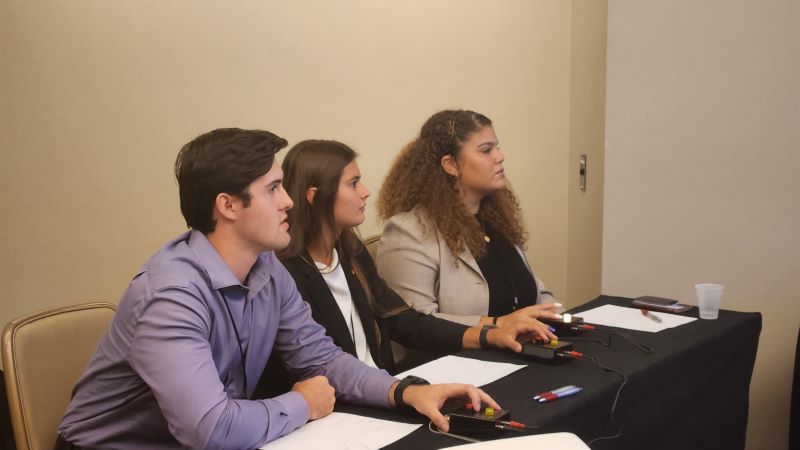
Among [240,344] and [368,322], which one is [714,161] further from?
[240,344]

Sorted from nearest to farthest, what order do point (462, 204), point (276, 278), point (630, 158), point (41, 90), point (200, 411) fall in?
1. point (200, 411)
2. point (276, 278)
3. point (41, 90)
4. point (462, 204)
5. point (630, 158)

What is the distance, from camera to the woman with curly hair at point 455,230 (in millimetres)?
2418

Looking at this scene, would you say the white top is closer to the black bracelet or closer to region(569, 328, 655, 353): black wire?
the black bracelet

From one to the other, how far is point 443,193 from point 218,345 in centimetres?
128

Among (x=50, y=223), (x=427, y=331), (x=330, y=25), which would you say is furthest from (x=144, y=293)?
(x=330, y=25)

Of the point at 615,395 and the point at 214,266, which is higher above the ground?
the point at 214,266

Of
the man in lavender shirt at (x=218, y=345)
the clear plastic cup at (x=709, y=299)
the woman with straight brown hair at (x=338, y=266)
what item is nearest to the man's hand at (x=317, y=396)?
the man in lavender shirt at (x=218, y=345)

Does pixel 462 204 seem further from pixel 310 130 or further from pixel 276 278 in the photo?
pixel 276 278

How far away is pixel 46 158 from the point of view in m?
2.29

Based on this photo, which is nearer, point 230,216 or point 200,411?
point 200,411

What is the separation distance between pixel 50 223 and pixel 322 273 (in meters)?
1.00

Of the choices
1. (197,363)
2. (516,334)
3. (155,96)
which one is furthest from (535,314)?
(155,96)

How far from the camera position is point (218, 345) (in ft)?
4.71

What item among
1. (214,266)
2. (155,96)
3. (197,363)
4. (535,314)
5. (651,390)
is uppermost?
(155,96)
